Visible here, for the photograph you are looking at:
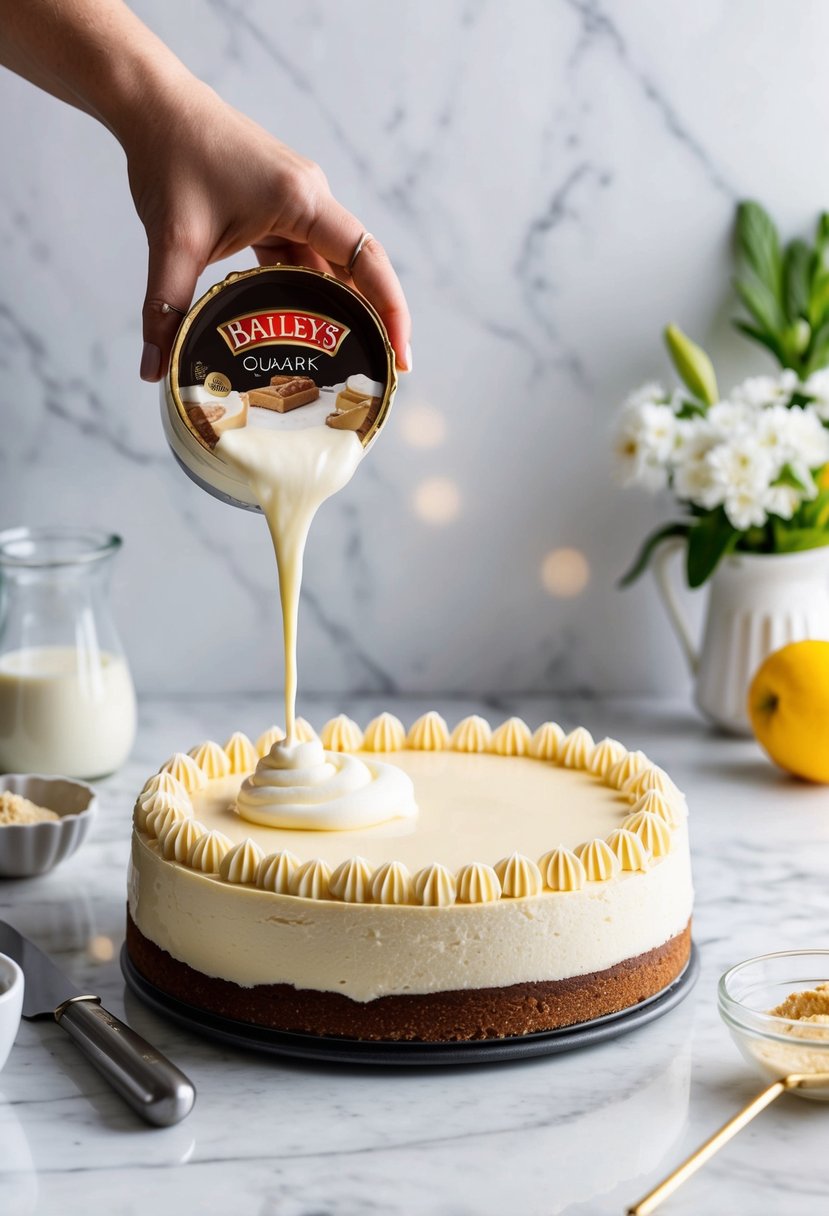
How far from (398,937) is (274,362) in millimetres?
531

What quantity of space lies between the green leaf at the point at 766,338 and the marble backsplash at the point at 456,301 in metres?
0.06

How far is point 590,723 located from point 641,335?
2.07 ft

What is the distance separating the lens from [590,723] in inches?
89.4

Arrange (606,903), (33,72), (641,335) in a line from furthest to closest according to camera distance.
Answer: (641,335), (33,72), (606,903)

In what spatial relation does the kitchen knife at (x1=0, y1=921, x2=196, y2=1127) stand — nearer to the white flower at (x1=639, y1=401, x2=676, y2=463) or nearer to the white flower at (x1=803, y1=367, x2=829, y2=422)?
the white flower at (x1=639, y1=401, x2=676, y2=463)

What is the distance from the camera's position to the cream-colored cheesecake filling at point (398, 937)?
1.20 meters

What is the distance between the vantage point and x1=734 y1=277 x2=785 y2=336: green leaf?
2.25 metres

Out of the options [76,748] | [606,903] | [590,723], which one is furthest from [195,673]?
[606,903]

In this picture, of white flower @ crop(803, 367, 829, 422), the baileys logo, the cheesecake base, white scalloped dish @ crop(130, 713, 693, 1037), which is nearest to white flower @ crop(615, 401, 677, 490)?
white flower @ crop(803, 367, 829, 422)

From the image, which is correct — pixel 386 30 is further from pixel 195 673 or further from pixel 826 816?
pixel 826 816

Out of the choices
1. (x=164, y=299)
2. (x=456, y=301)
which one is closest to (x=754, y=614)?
(x=456, y=301)

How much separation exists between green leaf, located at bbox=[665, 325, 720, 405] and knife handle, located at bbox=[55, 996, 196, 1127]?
1357 mm

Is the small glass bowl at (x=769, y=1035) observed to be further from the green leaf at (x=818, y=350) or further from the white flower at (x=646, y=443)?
the green leaf at (x=818, y=350)

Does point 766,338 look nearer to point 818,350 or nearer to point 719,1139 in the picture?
point 818,350
